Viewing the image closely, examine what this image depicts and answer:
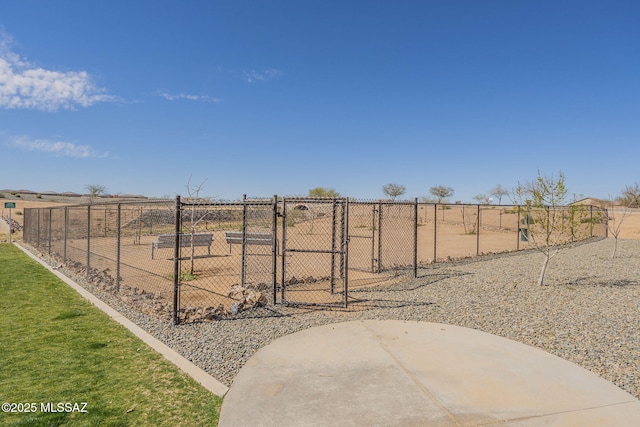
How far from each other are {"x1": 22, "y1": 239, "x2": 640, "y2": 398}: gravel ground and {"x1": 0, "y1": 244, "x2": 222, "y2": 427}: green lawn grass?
50 cm

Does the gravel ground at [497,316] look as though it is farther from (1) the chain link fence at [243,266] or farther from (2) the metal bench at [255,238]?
(2) the metal bench at [255,238]

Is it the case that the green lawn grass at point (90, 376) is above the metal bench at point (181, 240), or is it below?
below

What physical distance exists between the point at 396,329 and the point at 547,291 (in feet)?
14.6

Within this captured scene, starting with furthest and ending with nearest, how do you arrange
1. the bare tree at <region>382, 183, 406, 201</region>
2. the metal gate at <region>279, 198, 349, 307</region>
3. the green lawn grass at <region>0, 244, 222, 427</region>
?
1. the bare tree at <region>382, 183, 406, 201</region>
2. the metal gate at <region>279, 198, 349, 307</region>
3. the green lawn grass at <region>0, 244, 222, 427</region>

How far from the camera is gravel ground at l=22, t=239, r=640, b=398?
181 inches

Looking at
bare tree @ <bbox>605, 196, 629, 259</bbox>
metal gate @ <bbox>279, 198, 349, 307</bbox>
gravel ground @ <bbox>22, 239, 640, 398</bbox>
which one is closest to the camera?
gravel ground @ <bbox>22, 239, 640, 398</bbox>

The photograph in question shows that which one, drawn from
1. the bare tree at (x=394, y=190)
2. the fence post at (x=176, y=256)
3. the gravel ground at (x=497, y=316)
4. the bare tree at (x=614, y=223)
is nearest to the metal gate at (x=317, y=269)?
the gravel ground at (x=497, y=316)

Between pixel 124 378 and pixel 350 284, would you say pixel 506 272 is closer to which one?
pixel 350 284

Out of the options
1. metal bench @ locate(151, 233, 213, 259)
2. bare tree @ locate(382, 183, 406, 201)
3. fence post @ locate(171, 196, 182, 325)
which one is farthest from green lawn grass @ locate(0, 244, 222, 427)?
bare tree @ locate(382, 183, 406, 201)

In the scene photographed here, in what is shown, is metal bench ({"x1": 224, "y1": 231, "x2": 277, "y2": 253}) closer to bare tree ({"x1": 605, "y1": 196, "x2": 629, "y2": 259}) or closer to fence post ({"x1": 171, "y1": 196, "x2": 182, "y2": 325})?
fence post ({"x1": 171, "y1": 196, "x2": 182, "y2": 325})

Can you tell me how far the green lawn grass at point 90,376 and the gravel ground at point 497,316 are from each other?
496mm

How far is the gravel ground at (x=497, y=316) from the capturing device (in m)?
4.61

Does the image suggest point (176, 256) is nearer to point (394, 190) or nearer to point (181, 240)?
point (181, 240)

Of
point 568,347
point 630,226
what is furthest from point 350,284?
point 630,226
